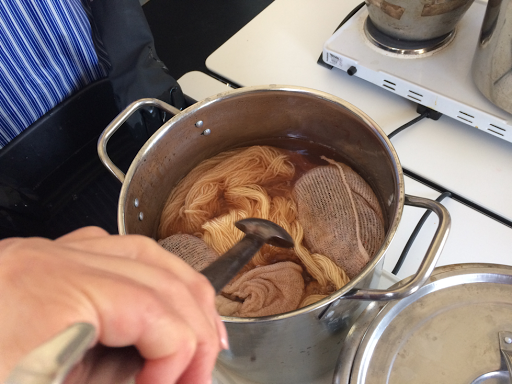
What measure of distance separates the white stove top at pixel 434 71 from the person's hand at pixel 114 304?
69 centimetres

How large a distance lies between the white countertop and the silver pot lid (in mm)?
282

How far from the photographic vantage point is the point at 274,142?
853 millimetres

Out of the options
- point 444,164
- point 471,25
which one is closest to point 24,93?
point 444,164

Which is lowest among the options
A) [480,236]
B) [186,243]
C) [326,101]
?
[480,236]

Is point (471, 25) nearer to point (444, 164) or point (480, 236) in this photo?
point (444, 164)

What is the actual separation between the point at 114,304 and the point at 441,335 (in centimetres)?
40

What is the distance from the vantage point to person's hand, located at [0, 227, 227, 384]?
0.65ft

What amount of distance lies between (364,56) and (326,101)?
0.93 ft

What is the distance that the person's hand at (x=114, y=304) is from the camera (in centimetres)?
20

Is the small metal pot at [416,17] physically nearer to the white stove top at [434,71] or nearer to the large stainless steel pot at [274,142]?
the white stove top at [434,71]

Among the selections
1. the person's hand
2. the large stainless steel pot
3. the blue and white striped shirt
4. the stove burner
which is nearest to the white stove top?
the stove burner

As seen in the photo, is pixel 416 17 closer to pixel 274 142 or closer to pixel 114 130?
pixel 274 142

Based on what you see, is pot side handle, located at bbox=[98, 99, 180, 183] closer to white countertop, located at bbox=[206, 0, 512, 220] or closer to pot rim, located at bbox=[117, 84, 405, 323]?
pot rim, located at bbox=[117, 84, 405, 323]

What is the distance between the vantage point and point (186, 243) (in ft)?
2.22
